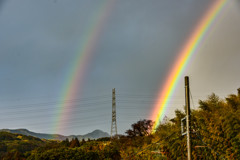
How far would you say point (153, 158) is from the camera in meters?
10.2

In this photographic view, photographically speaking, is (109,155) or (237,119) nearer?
(237,119)

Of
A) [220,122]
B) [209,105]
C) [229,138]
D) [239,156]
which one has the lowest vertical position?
[239,156]

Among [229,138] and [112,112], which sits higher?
[112,112]

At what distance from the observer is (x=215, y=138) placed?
8023 mm

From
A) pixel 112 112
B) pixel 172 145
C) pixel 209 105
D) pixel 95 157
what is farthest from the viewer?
pixel 112 112

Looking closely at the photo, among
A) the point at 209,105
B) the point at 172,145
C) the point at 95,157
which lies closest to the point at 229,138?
the point at 172,145

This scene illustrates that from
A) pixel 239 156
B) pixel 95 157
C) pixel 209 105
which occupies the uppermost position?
pixel 209 105

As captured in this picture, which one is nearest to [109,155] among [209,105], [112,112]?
[209,105]

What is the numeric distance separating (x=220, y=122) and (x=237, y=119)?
2.62 feet

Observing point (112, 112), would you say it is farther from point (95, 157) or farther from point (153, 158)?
point (153, 158)

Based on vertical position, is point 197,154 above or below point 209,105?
below

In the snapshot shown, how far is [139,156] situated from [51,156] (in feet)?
37.8

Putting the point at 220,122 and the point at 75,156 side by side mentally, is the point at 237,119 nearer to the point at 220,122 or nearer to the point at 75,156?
the point at 220,122

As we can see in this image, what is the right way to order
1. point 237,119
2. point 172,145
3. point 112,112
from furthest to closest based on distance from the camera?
1. point 112,112
2. point 172,145
3. point 237,119
